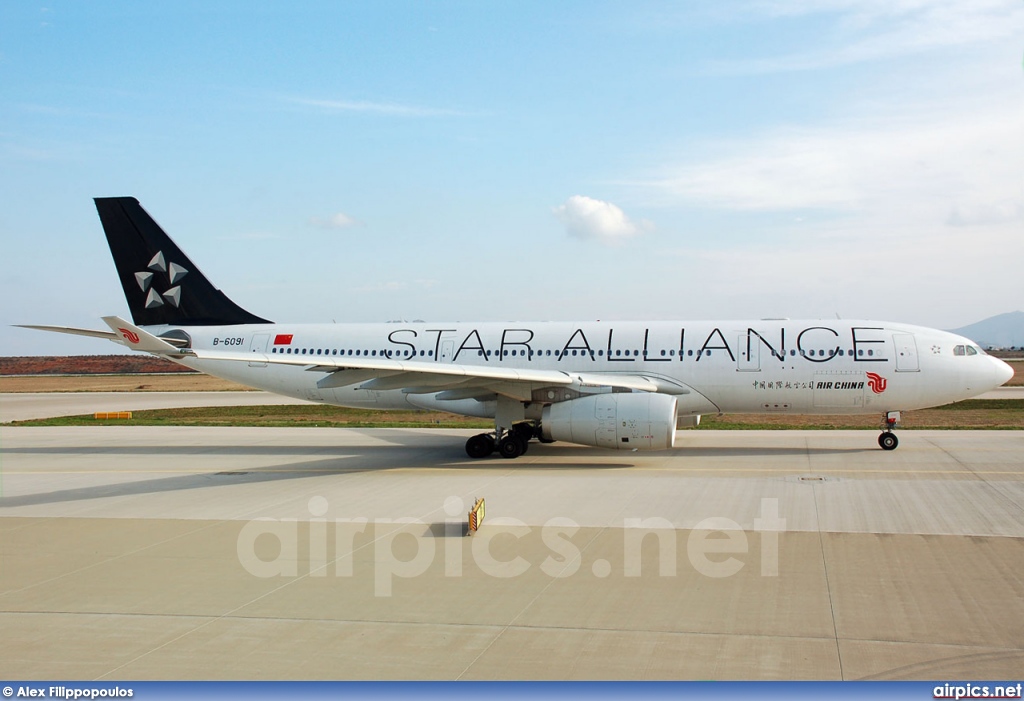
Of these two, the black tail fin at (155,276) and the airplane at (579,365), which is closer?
the airplane at (579,365)

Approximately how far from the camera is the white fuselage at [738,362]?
70.6 ft

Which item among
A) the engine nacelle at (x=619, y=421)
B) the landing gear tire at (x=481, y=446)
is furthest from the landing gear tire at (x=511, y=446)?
the engine nacelle at (x=619, y=421)

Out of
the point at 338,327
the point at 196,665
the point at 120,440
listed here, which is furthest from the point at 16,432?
the point at 196,665

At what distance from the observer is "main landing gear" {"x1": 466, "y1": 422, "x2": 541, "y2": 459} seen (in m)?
21.7

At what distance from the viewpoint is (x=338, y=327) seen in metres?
25.9

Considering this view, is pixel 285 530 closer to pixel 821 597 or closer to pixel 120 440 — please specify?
pixel 821 597

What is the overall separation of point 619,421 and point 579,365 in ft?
12.3

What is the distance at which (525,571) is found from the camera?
428 inches

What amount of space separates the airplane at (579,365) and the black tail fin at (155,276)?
0.04 metres

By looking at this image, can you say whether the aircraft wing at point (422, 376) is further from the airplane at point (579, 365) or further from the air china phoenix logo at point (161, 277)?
the air china phoenix logo at point (161, 277)

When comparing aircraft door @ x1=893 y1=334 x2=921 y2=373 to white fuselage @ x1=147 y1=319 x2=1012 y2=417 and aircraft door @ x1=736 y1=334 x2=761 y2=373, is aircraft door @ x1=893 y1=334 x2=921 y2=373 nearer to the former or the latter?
white fuselage @ x1=147 y1=319 x2=1012 y2=417

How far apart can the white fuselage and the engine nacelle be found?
1.15 metres

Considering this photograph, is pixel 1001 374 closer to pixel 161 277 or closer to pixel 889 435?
pixel 889 435

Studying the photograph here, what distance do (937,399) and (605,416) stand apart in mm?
8746
